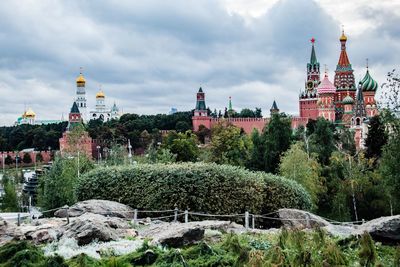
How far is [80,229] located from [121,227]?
6.91ft

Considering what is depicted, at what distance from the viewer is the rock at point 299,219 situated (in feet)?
53.0

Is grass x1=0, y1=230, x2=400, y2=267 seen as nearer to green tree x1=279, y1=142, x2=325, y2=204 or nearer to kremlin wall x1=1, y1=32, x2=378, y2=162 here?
green tree x1=279, y1=142, x2=325, y2=204

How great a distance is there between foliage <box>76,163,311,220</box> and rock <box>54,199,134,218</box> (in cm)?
89

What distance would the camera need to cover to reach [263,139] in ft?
128

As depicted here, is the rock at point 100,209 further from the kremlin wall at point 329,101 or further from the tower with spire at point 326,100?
the tower with spire at point 326,100

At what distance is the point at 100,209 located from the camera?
1628 centimetres

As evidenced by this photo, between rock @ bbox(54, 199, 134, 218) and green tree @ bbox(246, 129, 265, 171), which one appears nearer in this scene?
rock @ bbox(54, 199, 134, 218)

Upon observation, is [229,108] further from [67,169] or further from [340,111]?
[67,169]

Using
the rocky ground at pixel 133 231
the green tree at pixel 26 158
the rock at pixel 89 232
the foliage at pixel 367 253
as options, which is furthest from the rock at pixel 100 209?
the green tree at pixel 26 158

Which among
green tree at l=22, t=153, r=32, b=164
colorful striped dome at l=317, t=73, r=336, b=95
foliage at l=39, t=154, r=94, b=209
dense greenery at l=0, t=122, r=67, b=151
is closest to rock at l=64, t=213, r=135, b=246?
foliage at l=39, t=154, r=94, b=209

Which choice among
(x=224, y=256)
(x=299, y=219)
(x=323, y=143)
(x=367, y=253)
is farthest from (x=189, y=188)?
(x=323, y=143)

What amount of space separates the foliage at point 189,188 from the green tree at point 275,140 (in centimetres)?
1830

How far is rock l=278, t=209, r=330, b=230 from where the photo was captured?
16141 mm

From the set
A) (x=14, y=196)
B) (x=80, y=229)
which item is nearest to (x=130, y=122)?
(x=14, y=196)
